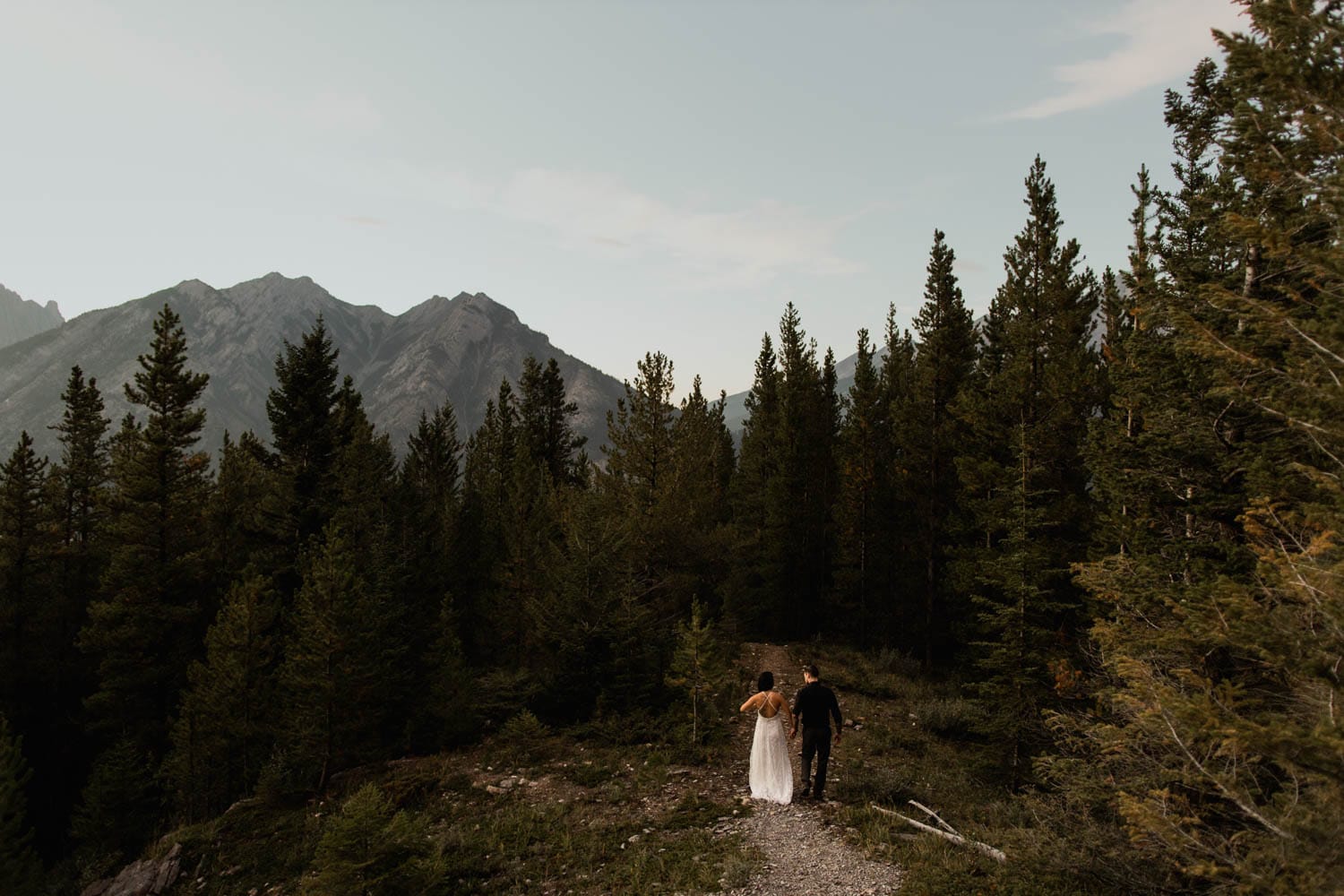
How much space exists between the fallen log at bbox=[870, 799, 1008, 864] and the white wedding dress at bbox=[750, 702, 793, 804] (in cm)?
157

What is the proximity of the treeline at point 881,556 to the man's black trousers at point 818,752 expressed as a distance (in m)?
3.79

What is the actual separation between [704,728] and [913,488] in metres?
18.2

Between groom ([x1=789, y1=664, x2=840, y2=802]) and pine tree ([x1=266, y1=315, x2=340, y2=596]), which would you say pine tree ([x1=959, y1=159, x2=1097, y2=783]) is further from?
pine tree ([x1=266, y1=315, x2=340, y2=596])

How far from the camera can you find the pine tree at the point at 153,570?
2455 centimetres

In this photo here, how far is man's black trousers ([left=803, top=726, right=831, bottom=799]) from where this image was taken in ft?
39.1

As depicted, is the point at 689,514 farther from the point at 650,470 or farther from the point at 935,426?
the point at 935,426

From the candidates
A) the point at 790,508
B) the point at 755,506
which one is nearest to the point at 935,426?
the point at 790,508

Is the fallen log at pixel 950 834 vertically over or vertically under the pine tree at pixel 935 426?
under

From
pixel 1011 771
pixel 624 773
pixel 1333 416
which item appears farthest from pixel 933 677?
pixel 1333 416

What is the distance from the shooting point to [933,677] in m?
28.8

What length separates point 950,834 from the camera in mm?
10109

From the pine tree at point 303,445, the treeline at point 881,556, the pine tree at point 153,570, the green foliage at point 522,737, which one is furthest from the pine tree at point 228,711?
the green foliage at point 522,737

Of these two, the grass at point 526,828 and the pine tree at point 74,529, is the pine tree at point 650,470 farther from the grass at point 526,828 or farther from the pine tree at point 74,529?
the pine tree at point 74,529

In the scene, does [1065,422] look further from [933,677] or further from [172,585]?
[172,585]
